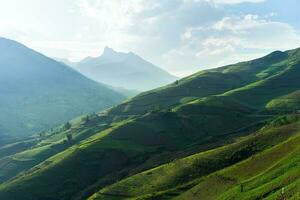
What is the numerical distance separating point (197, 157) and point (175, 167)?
9.30m

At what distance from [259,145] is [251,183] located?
1788 inches

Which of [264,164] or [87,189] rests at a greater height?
[264,164]

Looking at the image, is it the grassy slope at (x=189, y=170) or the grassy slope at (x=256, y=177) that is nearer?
the grassy slope at (x=256, y=177)

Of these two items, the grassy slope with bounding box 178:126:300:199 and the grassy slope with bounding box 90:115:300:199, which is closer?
the grassy slope with bounding box 178:126:300:199

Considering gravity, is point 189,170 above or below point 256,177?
below

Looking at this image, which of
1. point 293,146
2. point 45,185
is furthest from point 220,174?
point 45,185

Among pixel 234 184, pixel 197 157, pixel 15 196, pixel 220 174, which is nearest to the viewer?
pixel 234 184

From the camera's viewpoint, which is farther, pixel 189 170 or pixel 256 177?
pixel 189 170

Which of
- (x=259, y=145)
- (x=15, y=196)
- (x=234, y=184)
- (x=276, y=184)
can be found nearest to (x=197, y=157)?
(x=259, y=145)

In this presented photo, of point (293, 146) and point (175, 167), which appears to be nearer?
point (293, 146)

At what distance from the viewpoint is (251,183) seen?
3925 inches

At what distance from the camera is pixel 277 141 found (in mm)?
141125

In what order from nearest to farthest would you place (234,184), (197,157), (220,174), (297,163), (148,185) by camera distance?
(297,163), (234,184), (220,174), (148,185), (197,157)

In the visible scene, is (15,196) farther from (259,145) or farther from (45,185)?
(259,145)
